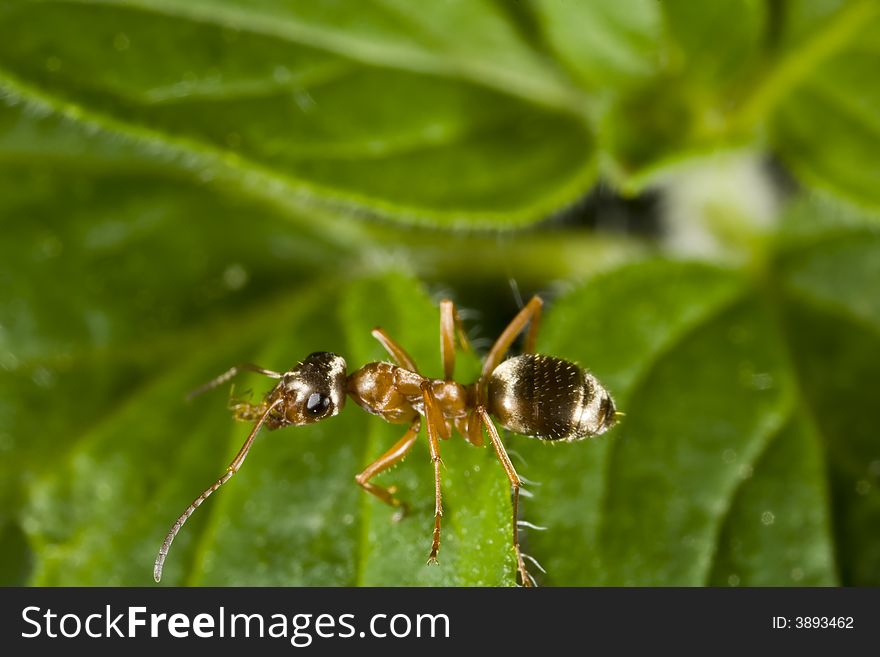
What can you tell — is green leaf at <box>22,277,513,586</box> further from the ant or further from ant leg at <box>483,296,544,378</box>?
ant leg at <box>483,296,544,378</box>

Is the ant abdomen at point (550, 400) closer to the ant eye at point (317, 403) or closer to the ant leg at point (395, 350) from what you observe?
the ant leg at point (395, 350)

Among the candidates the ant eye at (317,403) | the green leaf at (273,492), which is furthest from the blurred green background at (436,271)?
the ant eye at (317,403)

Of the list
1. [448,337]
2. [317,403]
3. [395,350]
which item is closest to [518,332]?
[448,337]

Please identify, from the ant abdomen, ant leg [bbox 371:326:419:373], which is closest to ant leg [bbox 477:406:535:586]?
the ant abdomen

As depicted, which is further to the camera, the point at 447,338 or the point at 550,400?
the point at 447,338

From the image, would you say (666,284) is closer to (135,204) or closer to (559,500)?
(559,500)

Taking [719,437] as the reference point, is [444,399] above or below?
above

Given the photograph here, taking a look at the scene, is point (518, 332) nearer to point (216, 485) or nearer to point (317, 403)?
point (317, 403)
